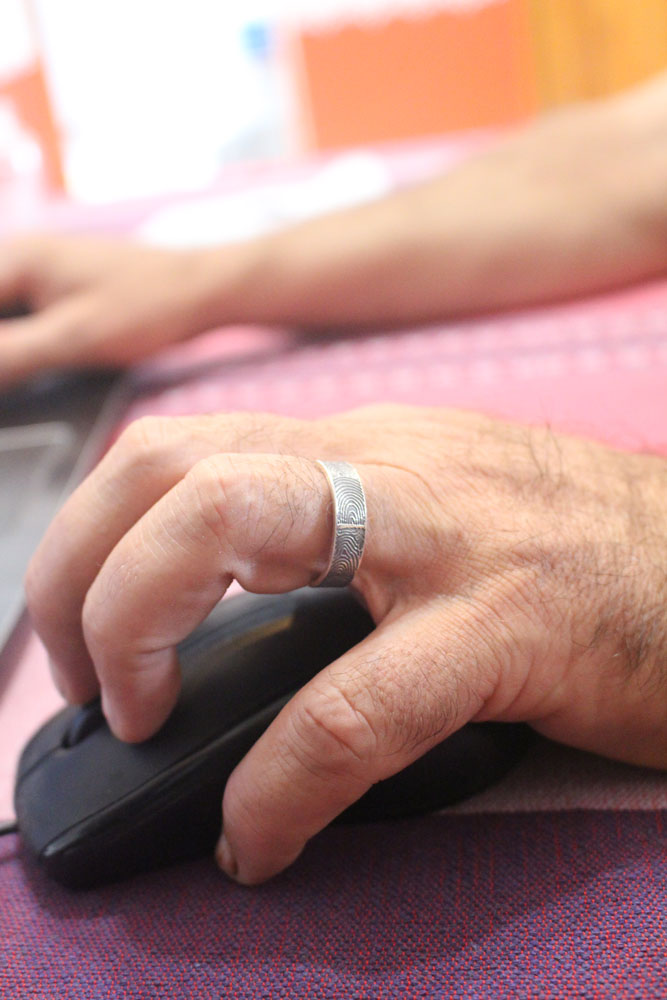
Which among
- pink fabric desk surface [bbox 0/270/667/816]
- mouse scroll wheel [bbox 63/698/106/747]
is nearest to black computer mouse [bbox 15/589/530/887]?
mouse scroll wheel [bbox 63/698/106/747]

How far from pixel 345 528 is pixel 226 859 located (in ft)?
0.49

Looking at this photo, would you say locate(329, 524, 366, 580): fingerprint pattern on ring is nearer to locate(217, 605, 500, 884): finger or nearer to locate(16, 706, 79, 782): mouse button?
locate(217, 605, 500, 884): finger

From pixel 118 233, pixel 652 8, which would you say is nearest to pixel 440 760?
pixel 118 233

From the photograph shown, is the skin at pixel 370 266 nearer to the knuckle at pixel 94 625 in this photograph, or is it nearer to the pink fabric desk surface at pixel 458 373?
the pink fabric desk surface at pixel 458 373

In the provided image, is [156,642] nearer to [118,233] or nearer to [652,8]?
[118,233]

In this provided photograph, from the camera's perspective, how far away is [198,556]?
0.36 m

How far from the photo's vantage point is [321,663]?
1.35 feet

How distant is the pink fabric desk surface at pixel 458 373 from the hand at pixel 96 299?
0.15 feet

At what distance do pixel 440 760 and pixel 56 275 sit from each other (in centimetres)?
66

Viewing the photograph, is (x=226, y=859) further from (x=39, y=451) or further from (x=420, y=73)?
(x=420, y=73)

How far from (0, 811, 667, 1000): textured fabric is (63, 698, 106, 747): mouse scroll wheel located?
0.06 m

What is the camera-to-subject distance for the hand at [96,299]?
0.85 meters

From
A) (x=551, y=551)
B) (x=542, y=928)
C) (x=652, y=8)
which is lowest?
(x=542, y=928)

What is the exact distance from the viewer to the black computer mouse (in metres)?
0.39
